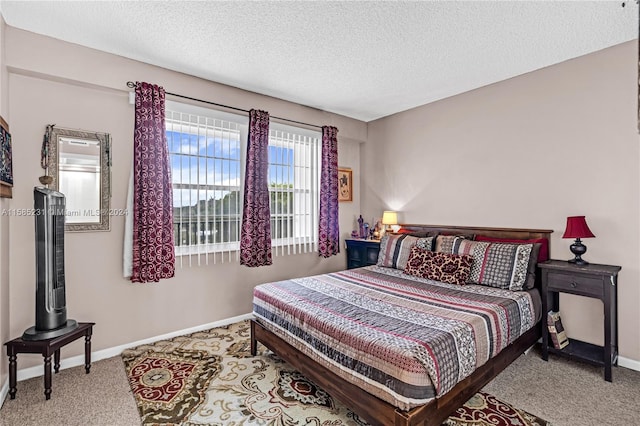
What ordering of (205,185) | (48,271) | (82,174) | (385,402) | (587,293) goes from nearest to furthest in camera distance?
(385,402) → (48,271) → (587,293) → (82,174) → (205,185)

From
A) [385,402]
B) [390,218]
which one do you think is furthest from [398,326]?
[390,218]

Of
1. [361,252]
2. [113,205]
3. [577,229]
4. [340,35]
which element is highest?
[340,35]

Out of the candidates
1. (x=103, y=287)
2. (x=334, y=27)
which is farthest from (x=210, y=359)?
(x=334, y=27)

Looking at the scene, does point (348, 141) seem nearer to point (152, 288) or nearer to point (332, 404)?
point (152, 288)

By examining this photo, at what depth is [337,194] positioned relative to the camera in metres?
4.55

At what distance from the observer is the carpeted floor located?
2.01 m

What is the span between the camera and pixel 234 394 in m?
2.27

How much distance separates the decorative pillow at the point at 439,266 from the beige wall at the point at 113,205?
1973mm

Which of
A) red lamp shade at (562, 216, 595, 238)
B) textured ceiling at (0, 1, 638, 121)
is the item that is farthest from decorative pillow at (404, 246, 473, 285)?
textured ceiling at (0, 1, 638, 121)

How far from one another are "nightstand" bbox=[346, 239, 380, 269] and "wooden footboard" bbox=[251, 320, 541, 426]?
2.00 m

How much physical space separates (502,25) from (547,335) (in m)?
2.59

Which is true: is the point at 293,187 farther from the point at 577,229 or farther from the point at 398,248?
the point at 577,229

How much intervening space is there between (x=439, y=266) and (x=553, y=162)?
1.49m

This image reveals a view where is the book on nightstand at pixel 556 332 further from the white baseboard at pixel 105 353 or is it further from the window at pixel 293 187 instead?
the white baseboard at pixel 105 353
